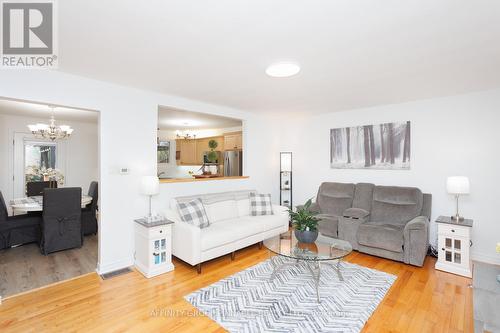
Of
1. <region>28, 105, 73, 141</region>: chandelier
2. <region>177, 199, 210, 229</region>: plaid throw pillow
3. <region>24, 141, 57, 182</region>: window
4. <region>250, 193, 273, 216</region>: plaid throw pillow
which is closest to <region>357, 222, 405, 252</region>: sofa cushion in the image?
<region>250, 193, 273, 216</region>: plaid throw pillow

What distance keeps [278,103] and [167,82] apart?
1812 mm

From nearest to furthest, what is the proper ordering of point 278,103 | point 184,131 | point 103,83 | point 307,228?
point 307,228, point 103,83, point 278,103, point 184,131

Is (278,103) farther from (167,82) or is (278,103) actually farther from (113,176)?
(113,176)

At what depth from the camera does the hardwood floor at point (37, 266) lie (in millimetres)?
2715

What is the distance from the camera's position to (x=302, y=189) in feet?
17.5

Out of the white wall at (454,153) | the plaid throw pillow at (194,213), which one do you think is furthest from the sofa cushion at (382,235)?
the plaid throw pillow at (194,213)

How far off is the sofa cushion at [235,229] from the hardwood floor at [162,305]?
0.38m

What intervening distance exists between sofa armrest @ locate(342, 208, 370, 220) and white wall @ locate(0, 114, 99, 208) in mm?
5336

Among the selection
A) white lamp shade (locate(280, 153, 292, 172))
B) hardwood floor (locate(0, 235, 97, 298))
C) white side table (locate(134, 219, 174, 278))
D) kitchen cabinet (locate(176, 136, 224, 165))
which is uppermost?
kitchen cabinet (locate(176, 136, 224, 165))

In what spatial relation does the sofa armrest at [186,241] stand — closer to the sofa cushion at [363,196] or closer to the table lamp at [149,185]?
the table lamp at [149,185]

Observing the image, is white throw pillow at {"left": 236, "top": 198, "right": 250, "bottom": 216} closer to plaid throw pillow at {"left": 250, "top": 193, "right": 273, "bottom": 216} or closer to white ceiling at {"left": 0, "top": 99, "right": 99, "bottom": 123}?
plaid throw pillow at {"left": 250, "top": 193, "right": 273, "bottom": 216}

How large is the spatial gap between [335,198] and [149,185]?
123 inches

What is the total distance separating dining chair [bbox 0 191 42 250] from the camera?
3.70m

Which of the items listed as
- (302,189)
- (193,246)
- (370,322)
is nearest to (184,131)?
(302,189)
